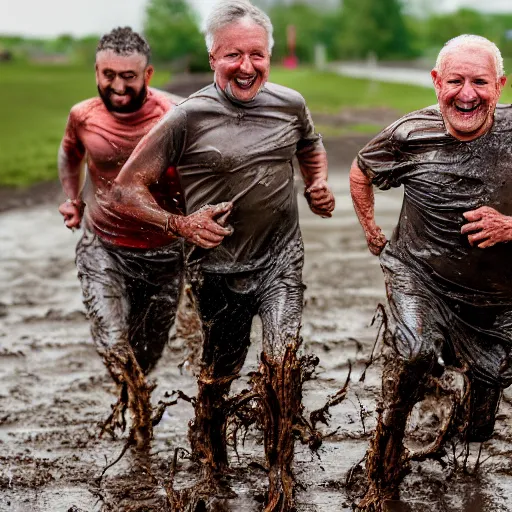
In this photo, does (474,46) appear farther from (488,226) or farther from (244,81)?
(244,81)

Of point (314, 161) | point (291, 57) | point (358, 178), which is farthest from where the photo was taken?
point (291, 57)

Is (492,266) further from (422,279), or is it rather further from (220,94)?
(220,94)

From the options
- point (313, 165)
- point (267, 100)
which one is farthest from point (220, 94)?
point (313, 165)

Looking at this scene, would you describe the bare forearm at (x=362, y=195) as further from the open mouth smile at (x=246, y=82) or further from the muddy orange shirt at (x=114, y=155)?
the muddy orange shirt at (x=114, y=155)

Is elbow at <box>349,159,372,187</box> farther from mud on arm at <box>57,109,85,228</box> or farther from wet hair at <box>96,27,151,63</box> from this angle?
mud on arm at <box>57,109,85,228</box>

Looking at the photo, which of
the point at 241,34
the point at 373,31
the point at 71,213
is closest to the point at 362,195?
the point at 241,34

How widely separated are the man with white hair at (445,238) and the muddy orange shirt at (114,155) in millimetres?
1244

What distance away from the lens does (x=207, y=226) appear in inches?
185

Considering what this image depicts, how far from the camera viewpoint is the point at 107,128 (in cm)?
582

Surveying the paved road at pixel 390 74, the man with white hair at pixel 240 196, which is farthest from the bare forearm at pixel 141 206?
the paved road at pixel 390 74

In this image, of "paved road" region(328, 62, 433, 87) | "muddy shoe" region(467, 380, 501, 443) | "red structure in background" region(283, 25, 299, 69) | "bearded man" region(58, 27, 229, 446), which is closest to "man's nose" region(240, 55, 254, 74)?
"bearded man" region(58, 27, 229, 446)

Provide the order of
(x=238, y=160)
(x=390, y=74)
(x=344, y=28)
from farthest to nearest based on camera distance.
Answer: (x=344, y=28)
(x=390, y=74)
(x=238, y=160)

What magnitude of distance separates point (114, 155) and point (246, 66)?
1311mm

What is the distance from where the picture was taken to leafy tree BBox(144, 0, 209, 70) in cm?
3721
